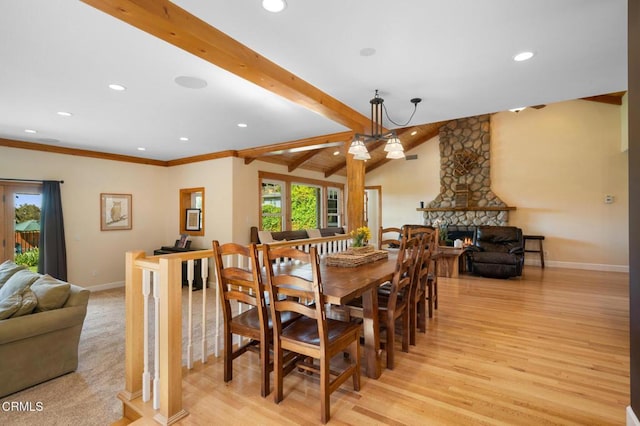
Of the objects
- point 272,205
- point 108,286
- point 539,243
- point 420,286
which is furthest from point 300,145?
point 539,243

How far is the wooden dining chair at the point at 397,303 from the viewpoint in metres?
2.40

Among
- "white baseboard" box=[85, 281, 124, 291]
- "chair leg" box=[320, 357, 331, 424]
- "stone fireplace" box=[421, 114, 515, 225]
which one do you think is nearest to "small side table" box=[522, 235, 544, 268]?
"stone fireplace" box=[421, 114, 515, 225]

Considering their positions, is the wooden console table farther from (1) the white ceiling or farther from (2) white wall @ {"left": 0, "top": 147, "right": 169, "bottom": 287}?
(2) white wall @ {"left": 0, "top": 147, "right": 169, "bottom": 287}

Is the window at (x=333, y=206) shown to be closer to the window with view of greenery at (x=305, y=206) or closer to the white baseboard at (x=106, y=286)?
the window with view of greenery at (x=305, y=206)

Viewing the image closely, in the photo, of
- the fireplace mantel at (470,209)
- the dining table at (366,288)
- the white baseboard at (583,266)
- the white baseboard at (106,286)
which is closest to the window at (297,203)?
the fireplace mantel at (470,209)

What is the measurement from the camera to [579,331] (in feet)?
10.3

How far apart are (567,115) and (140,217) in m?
9.62

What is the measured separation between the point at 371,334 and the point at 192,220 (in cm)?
533

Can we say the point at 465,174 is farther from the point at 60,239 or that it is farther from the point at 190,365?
the point at 60,239

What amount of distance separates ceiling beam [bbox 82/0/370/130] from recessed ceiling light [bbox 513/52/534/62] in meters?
1.70

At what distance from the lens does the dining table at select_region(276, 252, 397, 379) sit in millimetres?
1987

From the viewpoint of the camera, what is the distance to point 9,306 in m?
2.46

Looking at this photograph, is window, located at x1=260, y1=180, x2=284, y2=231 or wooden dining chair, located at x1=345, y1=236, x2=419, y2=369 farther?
window, located at x1=260, y1=180, x2=284, y2=231

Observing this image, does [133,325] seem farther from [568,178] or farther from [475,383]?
[568,178]
